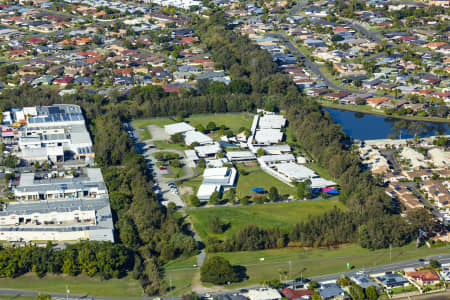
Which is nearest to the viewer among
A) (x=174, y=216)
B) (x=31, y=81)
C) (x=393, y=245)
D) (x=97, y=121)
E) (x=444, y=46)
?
(x=393, y=245)

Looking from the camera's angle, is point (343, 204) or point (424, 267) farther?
point (343, 204)

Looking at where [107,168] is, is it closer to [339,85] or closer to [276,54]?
[339,85]

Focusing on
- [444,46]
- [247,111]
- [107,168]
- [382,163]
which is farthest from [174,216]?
[444,46]

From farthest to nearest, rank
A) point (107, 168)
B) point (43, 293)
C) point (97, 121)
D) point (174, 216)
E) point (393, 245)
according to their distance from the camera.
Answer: point (97, 121) → point (107, 168) → point (174, 216) → point (393, 245) → point (43, 293)

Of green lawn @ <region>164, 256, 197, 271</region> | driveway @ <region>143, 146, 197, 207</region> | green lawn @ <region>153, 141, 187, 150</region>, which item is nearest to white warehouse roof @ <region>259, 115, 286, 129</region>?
green lawn @ <region>153, 141, 187, 150</region>

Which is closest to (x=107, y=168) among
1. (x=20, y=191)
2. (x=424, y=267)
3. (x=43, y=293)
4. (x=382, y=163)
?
(x=20, y=191)

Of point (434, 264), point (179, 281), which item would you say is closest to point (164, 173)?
point (179, 281)
